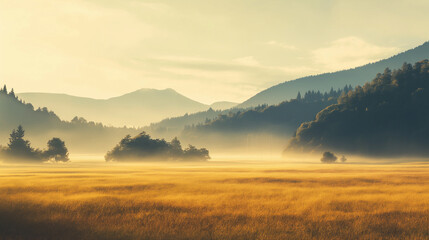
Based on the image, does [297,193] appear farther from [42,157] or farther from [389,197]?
[42,157]

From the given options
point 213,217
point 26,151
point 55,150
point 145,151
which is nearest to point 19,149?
point 26,151

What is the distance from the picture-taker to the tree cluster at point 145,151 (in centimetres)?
14875

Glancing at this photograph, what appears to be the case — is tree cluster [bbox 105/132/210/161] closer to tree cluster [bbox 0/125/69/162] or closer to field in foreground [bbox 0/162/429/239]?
tree cluster [bbox 0/125/69/162]

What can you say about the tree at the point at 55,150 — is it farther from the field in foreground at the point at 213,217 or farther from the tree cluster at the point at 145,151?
the field in foreground at the point at 213,217

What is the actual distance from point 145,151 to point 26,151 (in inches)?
1736

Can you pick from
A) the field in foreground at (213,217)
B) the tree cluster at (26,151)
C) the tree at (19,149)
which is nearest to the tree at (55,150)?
the tree cluster at (26,151)

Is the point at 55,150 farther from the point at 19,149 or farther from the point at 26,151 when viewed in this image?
the point at 19,149

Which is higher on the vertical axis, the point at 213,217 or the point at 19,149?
the point at 19,149

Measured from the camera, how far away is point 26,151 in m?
125

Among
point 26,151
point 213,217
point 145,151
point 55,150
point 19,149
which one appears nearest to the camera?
point 213,217

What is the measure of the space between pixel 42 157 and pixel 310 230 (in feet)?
415

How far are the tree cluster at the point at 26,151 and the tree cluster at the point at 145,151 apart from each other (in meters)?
23.1

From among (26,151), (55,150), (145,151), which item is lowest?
(145,151)

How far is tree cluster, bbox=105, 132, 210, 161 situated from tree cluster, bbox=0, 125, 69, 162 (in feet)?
Answer: 75.7
